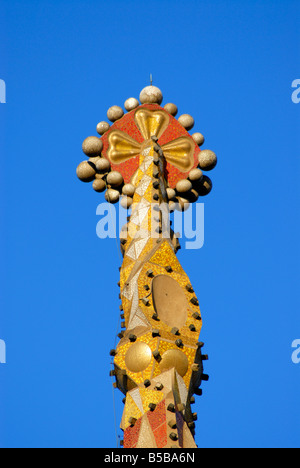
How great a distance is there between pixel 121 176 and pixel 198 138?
8.08 ft

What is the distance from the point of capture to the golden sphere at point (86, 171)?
31.1m

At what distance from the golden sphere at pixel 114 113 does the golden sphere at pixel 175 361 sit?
748 centimetres

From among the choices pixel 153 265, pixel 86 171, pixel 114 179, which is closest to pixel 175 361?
pixel 153 265

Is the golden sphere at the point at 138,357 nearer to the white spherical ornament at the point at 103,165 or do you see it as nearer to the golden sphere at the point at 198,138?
the white spherical ornament at the point at 103,165

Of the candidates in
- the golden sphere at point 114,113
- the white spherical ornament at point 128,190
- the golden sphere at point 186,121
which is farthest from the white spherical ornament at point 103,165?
the golden sphere at point 186,121

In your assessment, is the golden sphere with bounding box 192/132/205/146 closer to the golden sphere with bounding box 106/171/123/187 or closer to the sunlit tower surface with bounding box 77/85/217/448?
the sunlit tower surface with bounding box 77/85/217/448

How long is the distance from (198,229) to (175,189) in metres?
1.14

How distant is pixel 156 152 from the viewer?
30594 millimetres

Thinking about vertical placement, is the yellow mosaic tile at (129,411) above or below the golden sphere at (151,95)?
below

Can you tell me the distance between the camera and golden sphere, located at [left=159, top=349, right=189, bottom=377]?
2656 centimetres

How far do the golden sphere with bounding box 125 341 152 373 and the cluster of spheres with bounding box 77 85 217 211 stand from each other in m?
4.71

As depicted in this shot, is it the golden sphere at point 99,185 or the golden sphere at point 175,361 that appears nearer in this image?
the golden sphere at point 175,361
